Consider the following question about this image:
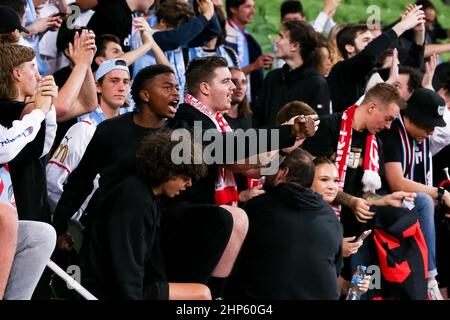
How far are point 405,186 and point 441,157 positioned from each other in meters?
0.91

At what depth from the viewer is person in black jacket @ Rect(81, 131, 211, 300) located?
593cm

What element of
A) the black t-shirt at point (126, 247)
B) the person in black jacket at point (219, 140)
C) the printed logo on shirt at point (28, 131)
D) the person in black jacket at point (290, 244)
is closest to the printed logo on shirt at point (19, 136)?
the printed logo on shirt at point (28, 131)

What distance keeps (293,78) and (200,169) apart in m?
3.00

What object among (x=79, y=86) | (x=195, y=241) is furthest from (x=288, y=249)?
(x=79, y=86)

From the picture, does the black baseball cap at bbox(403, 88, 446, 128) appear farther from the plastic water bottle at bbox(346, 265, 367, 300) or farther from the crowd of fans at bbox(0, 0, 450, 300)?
the plastic water bottle at bbox(346, 265, 367, 300)

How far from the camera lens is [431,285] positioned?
8.22 meters

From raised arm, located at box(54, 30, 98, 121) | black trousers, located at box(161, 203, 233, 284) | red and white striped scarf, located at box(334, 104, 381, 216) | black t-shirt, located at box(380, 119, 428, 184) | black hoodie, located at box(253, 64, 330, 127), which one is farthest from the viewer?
black hoodie, located at box(253, 64, 330, 127)

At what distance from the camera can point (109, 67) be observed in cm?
775

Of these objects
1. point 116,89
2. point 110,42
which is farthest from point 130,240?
point 110,42

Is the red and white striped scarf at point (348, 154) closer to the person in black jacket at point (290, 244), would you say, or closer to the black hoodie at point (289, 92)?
the black hoodie at point (289, 92)

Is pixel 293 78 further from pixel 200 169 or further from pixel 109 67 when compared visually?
pixel 200 169

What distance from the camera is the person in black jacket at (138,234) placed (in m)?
5.93

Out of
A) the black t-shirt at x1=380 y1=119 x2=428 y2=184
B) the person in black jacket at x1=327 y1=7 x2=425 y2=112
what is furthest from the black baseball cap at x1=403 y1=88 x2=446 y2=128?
the person in black jacket at x1=327 y1=7 x2=425 y2=112
